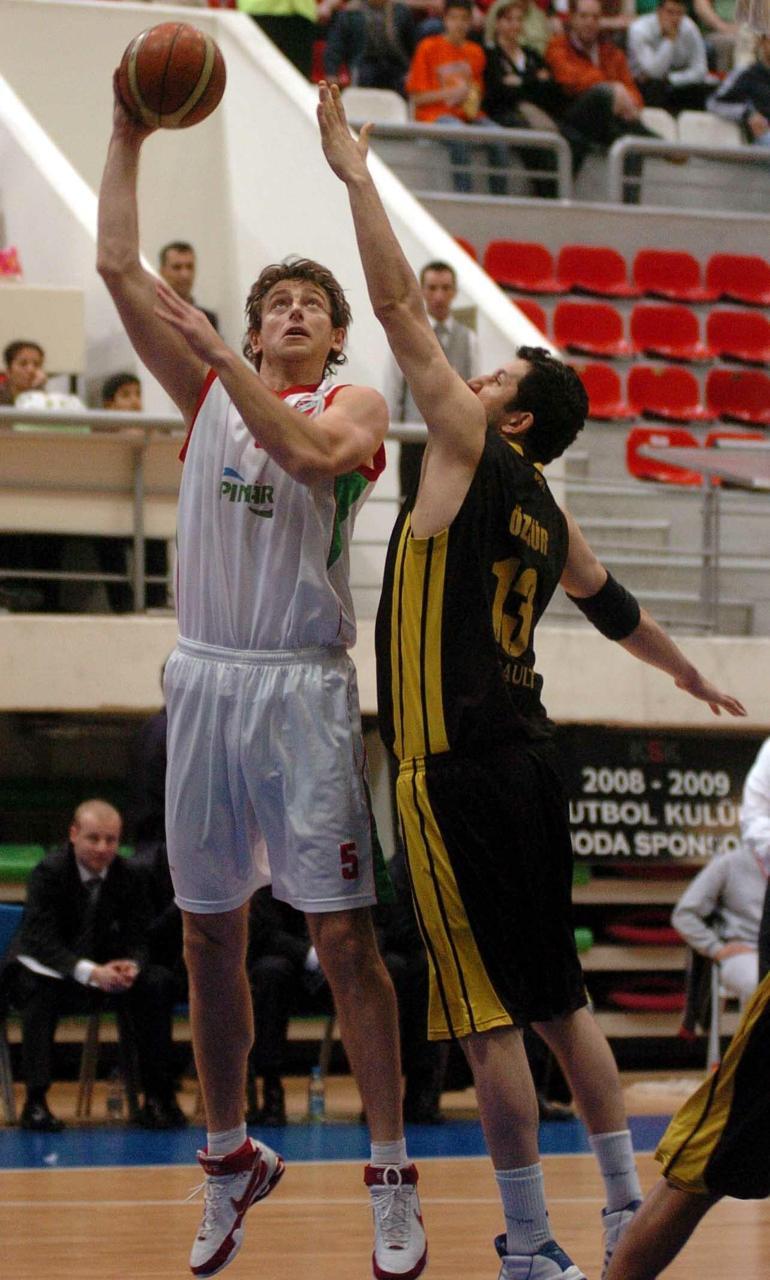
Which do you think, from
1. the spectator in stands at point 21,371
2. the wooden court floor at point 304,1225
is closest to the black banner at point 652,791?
the wooden court floor at point 304,1225

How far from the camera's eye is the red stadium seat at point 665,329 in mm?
14641

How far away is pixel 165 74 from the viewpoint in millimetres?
4492

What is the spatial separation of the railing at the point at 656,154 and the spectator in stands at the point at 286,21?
255 centimetres

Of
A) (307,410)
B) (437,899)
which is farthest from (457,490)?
(437,899)

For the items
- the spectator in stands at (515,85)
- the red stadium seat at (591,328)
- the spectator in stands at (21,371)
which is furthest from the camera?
the spectator in stands at (515,85)

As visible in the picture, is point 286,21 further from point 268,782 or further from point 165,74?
point 268,782

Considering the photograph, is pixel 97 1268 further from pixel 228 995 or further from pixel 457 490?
pixel 457 490

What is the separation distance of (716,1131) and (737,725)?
7.03 metres

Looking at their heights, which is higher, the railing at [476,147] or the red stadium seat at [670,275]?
the railing at [476,147]

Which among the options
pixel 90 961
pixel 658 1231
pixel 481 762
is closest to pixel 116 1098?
pixel 90 961

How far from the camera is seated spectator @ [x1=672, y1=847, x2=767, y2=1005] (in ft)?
31.7

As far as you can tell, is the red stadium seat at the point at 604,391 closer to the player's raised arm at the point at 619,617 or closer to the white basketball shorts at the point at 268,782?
the player's raised arm at the point at 619,617

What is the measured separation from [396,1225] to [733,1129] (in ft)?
3.36

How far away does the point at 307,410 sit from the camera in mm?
4523
